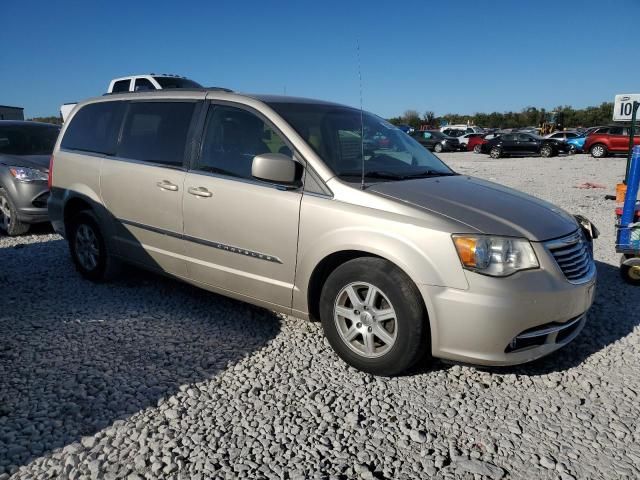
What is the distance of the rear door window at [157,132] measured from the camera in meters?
4.04

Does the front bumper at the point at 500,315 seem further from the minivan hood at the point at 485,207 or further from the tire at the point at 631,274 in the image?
the tire at the point at 631,274

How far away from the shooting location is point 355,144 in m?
3.68

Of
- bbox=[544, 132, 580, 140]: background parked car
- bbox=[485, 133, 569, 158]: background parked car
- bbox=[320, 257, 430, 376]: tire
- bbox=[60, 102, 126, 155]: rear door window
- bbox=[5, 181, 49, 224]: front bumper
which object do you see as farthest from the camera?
bbox=[544, 132, 580, 140]: background parked car

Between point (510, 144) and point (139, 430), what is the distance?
2809cm

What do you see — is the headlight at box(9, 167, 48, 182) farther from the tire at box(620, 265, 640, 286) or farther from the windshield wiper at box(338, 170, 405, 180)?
the tire at box(620, 265, 640, 286)

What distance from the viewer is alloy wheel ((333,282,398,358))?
9.96 ft

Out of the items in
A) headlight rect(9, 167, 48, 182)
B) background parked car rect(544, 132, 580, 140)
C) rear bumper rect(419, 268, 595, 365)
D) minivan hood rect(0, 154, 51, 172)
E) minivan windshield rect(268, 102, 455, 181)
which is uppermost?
background parked car rect(544, 132, 580, 140)

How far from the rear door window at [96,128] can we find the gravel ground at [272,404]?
1551 mm

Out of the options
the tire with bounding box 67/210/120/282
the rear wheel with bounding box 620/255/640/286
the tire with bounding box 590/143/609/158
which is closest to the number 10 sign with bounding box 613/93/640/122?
the rear wheel with bounding box 620/255/640/286

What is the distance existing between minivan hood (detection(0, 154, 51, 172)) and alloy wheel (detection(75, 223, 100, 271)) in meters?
2.48

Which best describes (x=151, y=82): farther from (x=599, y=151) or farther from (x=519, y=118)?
(x=519, y=118)

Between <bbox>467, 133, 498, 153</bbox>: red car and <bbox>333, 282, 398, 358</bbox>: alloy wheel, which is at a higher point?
<bbox>467, 133, 498, 153</bbox>: red car

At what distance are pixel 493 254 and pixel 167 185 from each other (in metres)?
2.52

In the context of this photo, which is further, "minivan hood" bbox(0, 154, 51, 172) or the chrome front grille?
"minivan hood" bbox(0, 154, 51, 172)
